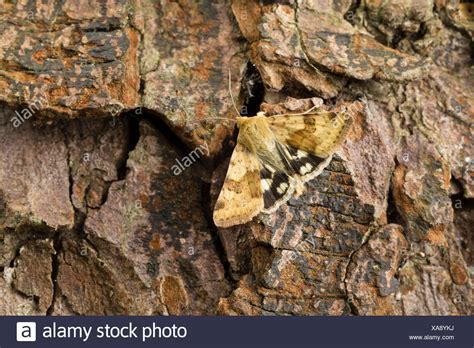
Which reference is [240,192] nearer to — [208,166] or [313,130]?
[208,166]

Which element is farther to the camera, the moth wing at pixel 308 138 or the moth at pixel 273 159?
the moth wing at pixel 308 138

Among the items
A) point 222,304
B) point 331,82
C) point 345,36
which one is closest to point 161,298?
point 222,304

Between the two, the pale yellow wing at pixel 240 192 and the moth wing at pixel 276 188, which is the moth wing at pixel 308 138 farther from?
the pale yellow wing at pixel 240 192

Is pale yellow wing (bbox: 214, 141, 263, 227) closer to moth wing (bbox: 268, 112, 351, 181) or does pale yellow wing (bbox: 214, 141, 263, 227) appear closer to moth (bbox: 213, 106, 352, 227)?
moth (bbox: 213, 106, 352, 227)

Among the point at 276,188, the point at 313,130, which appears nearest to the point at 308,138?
the point at 313,130

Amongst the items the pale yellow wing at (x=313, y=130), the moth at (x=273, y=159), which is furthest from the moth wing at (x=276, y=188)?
the pale yellow wing at (x=313, y=130)
